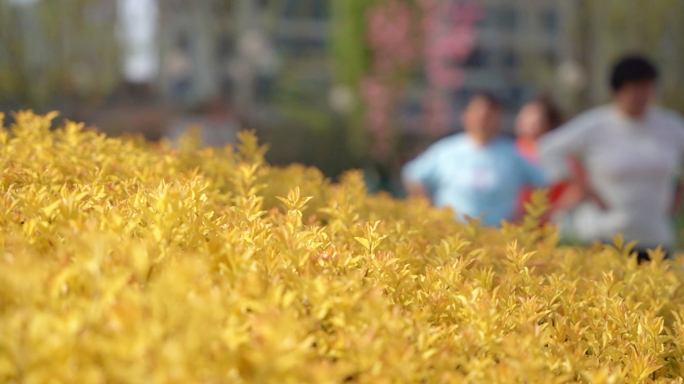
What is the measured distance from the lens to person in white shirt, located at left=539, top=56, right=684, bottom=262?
486 cm

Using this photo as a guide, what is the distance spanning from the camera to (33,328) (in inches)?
41.3

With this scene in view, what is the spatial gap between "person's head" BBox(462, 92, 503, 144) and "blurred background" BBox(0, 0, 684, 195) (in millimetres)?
6967

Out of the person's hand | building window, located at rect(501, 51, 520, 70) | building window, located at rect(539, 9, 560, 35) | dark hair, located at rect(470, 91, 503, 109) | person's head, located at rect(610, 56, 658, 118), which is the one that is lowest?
the person's hand

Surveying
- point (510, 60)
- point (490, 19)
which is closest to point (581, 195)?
point (490, 19)

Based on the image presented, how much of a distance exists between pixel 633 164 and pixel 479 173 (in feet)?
4.04

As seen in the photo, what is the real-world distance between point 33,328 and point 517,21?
977 inches

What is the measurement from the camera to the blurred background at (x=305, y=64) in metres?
14.6

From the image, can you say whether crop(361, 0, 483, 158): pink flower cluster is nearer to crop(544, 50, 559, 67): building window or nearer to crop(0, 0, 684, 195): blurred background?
crop(0, 0, 684, 195): blurred background

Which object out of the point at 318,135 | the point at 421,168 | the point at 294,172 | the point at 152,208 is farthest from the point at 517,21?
the point at 152,208

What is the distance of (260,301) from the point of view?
1.27 m

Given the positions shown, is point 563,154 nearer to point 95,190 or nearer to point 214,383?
point 95,190

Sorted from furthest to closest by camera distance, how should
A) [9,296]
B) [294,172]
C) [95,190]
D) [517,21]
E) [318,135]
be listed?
[517,21], [318,135], [294,172], [95,190], [9,296]

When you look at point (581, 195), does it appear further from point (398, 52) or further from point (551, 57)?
point (551, 57)

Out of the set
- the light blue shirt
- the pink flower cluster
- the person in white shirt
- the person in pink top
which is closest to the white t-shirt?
the person in white shirt
